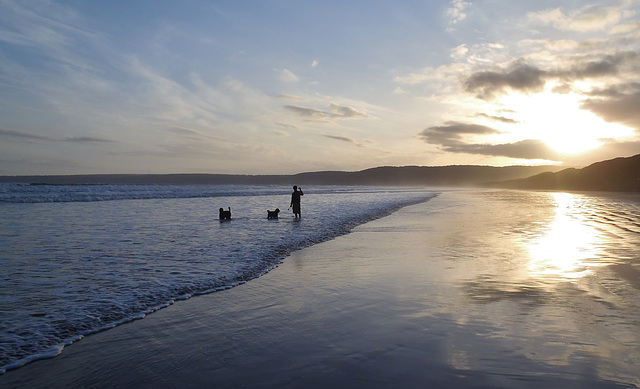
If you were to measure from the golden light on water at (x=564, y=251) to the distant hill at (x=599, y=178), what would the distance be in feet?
182

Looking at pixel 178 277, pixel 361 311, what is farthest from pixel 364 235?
pixel 361 311

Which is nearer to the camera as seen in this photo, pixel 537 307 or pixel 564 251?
pixel 537 307

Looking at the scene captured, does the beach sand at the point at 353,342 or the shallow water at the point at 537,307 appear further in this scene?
the shallow water at the point at 537,307

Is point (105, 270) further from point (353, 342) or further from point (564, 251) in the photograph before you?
point (564, 251)

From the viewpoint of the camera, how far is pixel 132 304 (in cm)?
612

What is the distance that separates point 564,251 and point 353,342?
816 centimetres

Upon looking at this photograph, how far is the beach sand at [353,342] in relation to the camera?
3.66 m

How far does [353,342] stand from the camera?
4.48 m

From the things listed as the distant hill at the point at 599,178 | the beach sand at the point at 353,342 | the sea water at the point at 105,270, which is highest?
the distant hill at the point at 599,178

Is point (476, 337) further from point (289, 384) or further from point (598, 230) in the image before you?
point (598, 230)

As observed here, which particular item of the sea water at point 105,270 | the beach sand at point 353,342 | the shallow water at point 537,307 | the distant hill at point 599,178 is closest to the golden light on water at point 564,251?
the shallow water at point 537,307

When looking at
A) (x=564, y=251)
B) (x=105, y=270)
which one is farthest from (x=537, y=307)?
(x=105, y=270)

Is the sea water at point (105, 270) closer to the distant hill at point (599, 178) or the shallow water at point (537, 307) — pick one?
the shallow water at point (537, 307)

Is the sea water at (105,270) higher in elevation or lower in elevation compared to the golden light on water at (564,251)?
lower
